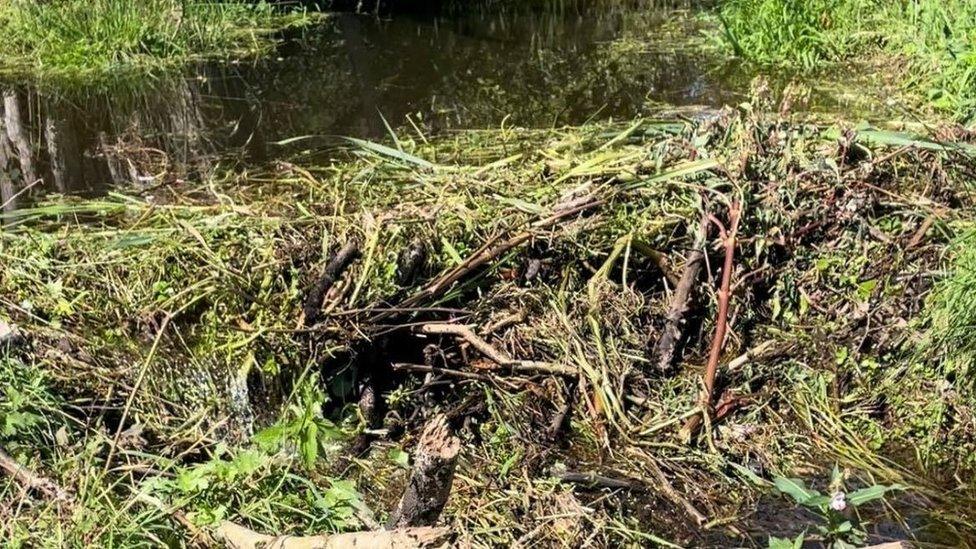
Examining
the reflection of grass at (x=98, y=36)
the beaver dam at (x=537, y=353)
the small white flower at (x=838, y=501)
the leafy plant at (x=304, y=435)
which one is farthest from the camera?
the reflection of grass at (x=98, y=36)

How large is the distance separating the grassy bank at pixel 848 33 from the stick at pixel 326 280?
12.6 feet

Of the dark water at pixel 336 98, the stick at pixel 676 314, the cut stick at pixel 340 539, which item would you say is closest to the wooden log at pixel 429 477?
the cut stick at pixel 340 539

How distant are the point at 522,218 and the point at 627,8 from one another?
21.6ft

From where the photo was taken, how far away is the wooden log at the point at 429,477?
5.76 feet

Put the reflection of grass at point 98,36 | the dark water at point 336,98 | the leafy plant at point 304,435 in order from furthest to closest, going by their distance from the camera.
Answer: the reflection of grass at point 98,36
the dark water at point 336,98
the leafy plant at point 304,435

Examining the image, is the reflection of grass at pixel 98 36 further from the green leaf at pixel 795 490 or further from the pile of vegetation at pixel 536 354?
the green leaf at pixel 795 490

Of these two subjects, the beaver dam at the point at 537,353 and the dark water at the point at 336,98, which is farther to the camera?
the dark water at the point at 336,98

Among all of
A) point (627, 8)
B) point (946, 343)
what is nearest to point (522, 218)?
point (946, 343)

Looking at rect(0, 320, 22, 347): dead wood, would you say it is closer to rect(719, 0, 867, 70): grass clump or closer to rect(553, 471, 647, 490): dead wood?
rect(553, 471, 647, 490): dead wood

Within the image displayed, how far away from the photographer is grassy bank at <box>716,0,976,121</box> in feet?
17.5

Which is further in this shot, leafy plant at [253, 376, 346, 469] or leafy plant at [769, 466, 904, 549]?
leafy plant at [253, 376, 346, 469]

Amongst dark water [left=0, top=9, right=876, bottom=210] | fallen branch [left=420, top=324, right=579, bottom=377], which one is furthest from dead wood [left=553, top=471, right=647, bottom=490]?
dark water [left=0, top=9, right=876, bottom=210]

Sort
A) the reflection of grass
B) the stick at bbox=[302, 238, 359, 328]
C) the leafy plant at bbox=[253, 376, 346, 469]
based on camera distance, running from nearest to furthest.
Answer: the leafy plant at bbox=[253, 376, 346, 469], the stick at bbox=[302, 238, 359, 328], the reflection of grass

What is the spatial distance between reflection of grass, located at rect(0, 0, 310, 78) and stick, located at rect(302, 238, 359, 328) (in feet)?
14.8
